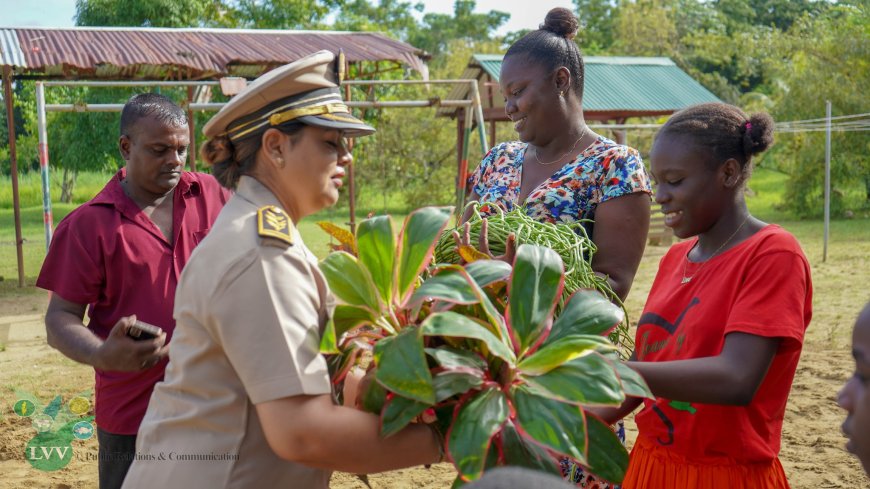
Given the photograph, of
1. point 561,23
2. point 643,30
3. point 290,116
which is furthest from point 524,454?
point 643,30

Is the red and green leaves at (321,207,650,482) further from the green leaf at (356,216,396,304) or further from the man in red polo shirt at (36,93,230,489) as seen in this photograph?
the man in red polo shirt at (36,93,230,489)

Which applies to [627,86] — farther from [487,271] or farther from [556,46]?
[487,271]

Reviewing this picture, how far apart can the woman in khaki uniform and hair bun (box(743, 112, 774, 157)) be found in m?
1.04

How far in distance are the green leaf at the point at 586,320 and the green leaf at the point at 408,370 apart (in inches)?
10.2

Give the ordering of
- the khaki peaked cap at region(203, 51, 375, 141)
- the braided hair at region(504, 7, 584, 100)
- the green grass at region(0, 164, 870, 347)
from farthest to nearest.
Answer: the green grass at region(0, 164, 870, 347) → the braided hair at region(504, 7, 584, 100) → the khaki peaked cap at region(203, 51, 375, 141)

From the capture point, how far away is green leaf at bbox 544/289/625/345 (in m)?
1.57

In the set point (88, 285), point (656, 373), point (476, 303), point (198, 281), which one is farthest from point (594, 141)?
point (88, 285)

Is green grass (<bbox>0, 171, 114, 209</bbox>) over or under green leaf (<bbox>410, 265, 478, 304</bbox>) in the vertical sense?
under

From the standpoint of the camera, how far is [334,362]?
65.3 inches

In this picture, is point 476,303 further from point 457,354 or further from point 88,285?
point 88,285

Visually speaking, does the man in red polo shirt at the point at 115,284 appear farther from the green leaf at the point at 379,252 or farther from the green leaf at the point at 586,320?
the green leaf at the point at 586,320

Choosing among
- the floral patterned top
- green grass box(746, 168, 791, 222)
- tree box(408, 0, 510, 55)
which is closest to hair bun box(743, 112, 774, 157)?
the floral patterned top

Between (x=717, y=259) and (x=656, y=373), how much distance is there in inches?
17.1

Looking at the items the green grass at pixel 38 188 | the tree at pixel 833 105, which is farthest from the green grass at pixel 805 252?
the green grass at pixel 38 188
